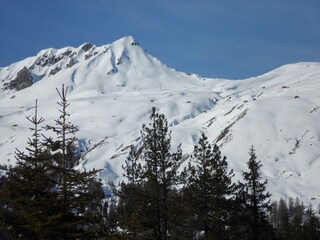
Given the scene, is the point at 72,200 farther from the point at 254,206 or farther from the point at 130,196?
the point at 254,206

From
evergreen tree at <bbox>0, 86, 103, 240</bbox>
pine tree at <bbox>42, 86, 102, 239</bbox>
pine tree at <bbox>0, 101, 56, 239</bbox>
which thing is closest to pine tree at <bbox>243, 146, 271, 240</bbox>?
evergreen tree at <bbox>0, 86, 103, 240</bbox>

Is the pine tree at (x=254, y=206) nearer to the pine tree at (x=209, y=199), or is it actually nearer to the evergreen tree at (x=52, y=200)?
the pine tree at (x=209, y=199)

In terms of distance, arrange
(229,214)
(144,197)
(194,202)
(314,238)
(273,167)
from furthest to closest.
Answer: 1. (273,167)
2. (314,238)
3. (229,214)
4. (194,202)
5. (144,197)

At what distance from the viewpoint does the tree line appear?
63.3ft

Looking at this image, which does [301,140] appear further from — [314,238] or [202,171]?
[202,171]

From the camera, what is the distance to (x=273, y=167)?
18788cm

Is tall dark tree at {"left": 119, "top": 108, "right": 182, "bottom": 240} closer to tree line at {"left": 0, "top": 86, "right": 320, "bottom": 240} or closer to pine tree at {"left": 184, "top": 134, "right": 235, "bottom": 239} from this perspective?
tree line at {"left": 0, "top": 86, "right": 320, "bottom": 240}

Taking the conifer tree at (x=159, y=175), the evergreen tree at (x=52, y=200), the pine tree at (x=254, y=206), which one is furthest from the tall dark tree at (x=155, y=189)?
→ the pine tree at (x=254, y=206)

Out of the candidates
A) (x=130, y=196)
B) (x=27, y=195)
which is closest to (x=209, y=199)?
(x=130, y=196)

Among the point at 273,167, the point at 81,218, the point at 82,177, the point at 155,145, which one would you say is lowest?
the point at 81,218

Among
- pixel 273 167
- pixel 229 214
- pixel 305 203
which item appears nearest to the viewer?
pixel 229 214

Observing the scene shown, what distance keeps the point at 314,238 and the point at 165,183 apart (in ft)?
120

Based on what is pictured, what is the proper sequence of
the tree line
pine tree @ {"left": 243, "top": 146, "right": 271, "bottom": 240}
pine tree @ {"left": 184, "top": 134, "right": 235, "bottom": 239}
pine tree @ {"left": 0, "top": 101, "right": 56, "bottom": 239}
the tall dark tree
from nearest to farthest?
1. pine tree @ {"left": 0, "top": 101, "right": 56, "bottom": 239}
2. the tree line
3. the tall dark tree
4. pine tree @ {"left": 184, "top": 134, "right": 235, "bottom": 239}
5. pine tree @ {"left": 243, "top": 146, "right": 271, "bottom": 240}

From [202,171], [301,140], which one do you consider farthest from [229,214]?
[301,140]
